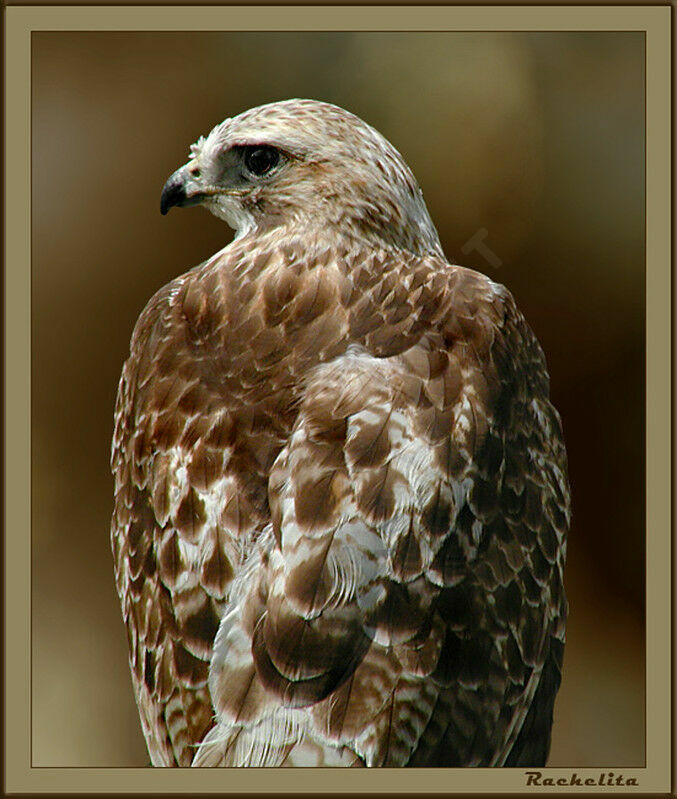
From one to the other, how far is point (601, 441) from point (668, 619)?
1.34ft

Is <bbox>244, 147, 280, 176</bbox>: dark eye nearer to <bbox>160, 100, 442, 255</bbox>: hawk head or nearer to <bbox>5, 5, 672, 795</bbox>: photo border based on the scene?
<bbox>160, 100, 442, 255</bbox>: hawk head

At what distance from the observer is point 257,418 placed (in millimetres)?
1896

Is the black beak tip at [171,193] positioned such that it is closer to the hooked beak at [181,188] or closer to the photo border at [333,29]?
the hooked beak at [181,188]

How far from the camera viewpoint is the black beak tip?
2.08 m

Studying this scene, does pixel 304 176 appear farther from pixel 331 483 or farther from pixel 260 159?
pixel 331 483

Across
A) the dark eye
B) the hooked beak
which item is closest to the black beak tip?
the hooked beak

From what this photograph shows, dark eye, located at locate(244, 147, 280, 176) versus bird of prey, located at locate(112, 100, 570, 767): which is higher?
dark eye, located at locate(244, 147, 280, 176)

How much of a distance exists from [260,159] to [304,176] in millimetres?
104

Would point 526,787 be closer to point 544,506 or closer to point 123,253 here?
point 544,506

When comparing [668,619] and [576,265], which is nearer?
[668,619]

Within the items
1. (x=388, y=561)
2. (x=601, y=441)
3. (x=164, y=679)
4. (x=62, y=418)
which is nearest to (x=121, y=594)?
(x=164, y=679)

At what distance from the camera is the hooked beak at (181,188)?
6.84 ft

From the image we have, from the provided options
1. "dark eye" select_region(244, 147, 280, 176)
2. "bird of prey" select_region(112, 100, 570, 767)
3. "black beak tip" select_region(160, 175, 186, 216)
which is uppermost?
"dark eye" select_region(244, 147, 280, 176)

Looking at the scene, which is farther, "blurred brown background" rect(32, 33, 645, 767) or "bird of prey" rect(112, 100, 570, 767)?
"blurred brown background" rect(32, 33, 645, 767)
